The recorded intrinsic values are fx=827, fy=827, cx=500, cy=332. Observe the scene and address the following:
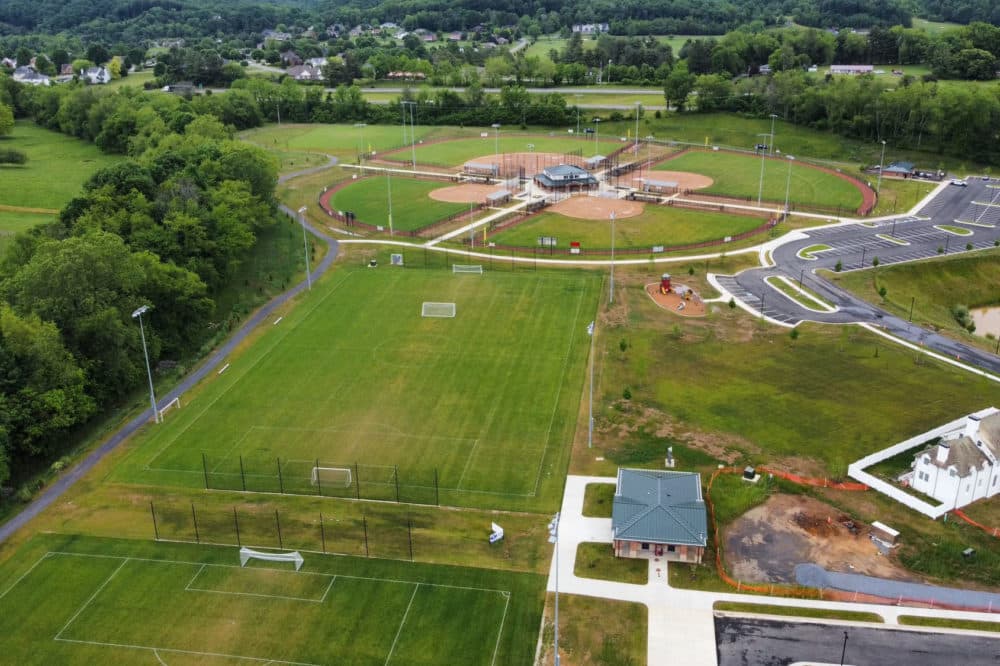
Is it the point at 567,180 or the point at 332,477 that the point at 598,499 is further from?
the point at 567,180

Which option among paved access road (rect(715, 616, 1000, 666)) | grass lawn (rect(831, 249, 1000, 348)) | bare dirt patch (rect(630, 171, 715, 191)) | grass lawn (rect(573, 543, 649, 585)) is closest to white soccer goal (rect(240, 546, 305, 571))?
grass lawn (rect(573, 543, 649, 585))

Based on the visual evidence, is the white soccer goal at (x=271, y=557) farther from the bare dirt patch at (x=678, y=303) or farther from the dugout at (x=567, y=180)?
the dugout at (x=567, y=180)

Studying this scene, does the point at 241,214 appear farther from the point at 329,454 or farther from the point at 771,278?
the point at 771,278

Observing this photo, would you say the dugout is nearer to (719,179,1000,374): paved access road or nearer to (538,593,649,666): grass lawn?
(719,179,1000,374): paved access road

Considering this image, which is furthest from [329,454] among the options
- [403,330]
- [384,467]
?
[403,330]

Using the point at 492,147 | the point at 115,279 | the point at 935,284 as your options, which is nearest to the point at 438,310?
the point at 115,279

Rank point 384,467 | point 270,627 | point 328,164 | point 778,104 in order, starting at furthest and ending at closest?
point 778,104 → point 328,164 → point 384,467 → point 270,627

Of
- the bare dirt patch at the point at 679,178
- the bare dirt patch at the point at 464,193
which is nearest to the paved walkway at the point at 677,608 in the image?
the bare dirt patch at the point at 464,193
